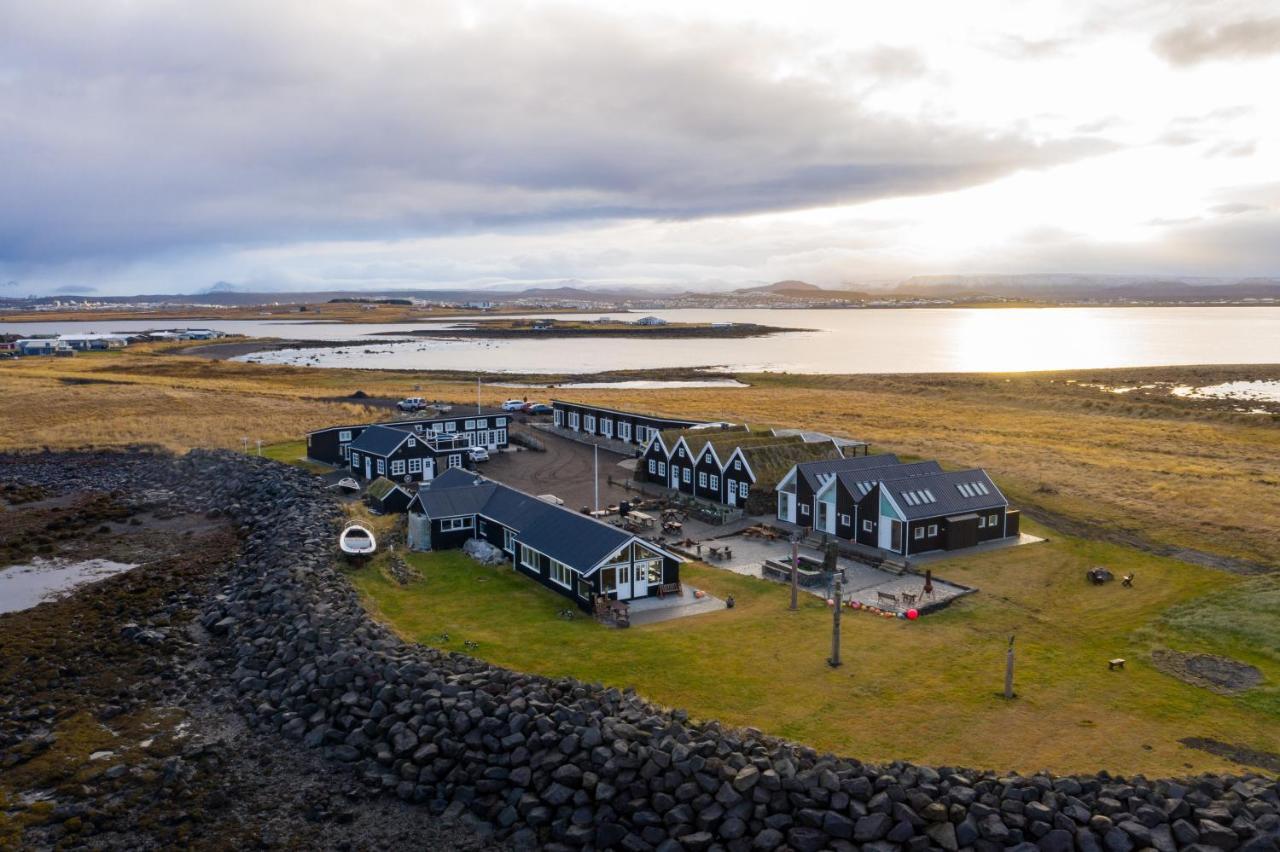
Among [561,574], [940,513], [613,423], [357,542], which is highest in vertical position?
[613,423]

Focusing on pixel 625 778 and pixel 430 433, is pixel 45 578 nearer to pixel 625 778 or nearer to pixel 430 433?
pixel 430 433

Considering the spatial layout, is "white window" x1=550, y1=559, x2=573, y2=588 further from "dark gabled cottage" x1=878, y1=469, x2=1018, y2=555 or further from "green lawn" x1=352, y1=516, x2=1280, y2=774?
"dark gabled cottage" x1=878, y1=469, x2=1018, y2=555

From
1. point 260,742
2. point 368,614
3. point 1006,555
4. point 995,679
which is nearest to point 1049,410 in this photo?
point 1006,555

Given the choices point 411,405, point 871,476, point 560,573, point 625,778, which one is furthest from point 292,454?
point 625,778

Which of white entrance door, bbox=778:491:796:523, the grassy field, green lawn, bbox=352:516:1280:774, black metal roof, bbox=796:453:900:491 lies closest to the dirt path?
white entrance door, bbox=778:491:796:523

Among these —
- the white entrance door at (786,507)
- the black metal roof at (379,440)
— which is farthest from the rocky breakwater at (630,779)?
the black metal roof at (379,440)
